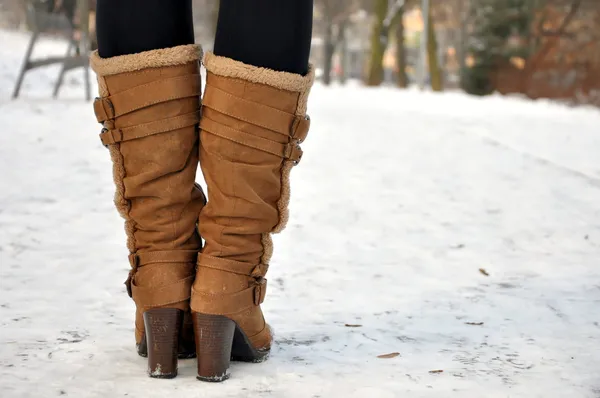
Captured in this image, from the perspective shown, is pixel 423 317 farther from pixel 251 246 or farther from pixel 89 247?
pixel 89 247

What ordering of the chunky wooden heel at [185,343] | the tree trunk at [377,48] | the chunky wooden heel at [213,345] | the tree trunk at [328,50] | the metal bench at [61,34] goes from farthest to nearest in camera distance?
the tree trunk at [328,50] → the tree trunk at [377,48] → the metal bench at [61,34] → the chunky wooden heel at [185,343] → the chunky wooden heel at [213,345]

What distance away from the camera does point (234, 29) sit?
1.36 metres

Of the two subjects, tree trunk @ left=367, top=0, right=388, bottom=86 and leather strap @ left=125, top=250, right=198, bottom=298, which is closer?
leather strap @ left=125, top=250, right=198, bottom=298

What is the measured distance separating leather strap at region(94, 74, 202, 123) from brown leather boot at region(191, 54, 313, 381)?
0.05 m

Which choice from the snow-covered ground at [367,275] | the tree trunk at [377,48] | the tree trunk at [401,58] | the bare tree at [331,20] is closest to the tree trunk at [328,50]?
the bare tree at [331,20]

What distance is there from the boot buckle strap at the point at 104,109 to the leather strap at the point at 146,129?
0.08 feet

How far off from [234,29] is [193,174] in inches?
10.1

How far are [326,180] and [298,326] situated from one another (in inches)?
77.6

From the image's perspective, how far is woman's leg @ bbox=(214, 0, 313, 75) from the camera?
134 centimetres

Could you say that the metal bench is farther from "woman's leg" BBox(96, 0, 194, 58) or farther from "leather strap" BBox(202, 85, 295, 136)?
"leather strap" BBox(202, 85, 295, 136)

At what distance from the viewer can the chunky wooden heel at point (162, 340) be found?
4.34 ft

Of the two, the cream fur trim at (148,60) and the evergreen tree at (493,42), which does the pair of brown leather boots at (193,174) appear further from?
the evergreen tree at (493,42)

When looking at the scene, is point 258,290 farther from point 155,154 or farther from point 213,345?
point 155,154

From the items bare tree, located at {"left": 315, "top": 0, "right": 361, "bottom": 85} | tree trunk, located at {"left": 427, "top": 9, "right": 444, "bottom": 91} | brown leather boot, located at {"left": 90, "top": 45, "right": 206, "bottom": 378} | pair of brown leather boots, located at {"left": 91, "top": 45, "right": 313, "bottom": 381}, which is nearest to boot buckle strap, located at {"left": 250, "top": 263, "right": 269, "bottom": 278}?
pair of brown leather boots, located at {"left": 91, "top": 45, "right": 313, "bottom": 381}
